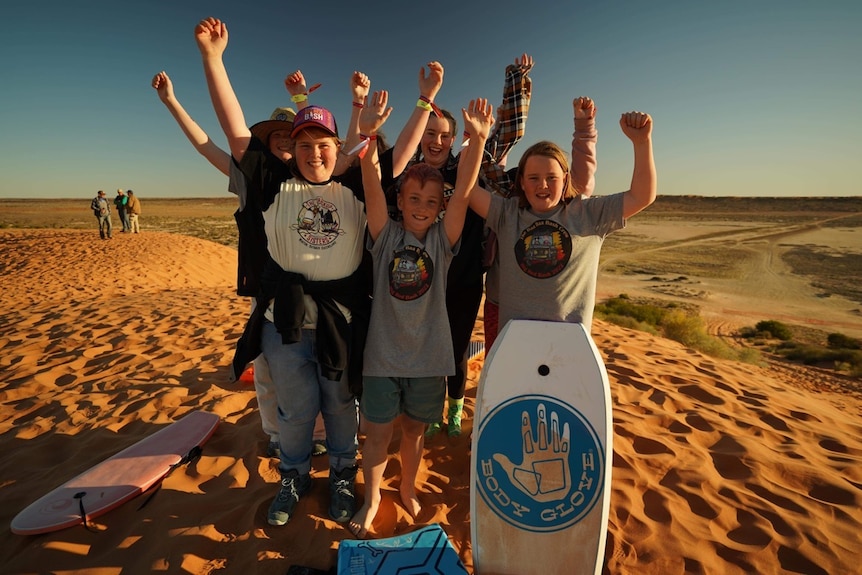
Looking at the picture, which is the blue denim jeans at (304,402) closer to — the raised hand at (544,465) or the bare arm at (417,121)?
the raised hand at (544,465)

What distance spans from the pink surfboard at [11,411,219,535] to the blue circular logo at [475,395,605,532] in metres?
2.14

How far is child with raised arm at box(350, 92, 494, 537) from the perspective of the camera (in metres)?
1.98

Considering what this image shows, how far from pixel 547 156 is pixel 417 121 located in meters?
0.71

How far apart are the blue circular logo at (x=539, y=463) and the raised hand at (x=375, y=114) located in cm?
152

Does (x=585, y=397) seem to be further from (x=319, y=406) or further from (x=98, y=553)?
(x=98, y=553)

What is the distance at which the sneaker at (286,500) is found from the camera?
7.21ft

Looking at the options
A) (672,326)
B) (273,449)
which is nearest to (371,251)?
(273,449)

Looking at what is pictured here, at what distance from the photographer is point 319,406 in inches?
86.4

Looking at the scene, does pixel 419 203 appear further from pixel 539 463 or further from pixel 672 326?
pixel 672 326

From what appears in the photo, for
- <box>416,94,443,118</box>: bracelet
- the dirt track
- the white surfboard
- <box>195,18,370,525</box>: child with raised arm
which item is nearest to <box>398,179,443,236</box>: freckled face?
<box>195,18,370,525</box>: child with raised arm

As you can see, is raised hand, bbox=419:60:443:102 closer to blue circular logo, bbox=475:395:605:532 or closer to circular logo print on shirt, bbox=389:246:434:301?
circular logo print on shirt, bbox=389:246:434:301

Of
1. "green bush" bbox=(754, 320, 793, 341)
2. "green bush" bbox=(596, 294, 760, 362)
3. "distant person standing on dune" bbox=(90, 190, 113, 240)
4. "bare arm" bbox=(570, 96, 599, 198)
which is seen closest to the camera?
"bare arm" bbox=(570, 96, 599, 198)

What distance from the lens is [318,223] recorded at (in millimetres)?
1974

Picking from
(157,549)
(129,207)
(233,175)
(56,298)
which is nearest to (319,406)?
(157,549)
